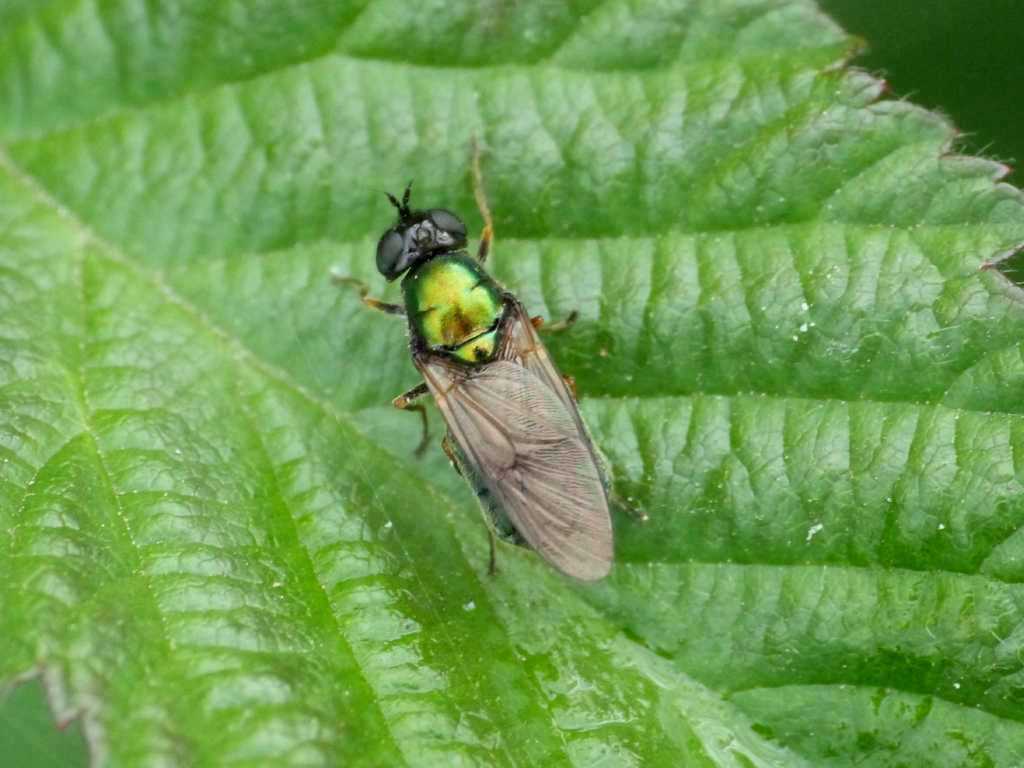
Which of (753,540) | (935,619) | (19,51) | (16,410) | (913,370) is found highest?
(19,51)

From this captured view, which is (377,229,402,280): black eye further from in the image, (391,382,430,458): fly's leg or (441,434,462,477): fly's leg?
(441,434,462,477): fly's leg

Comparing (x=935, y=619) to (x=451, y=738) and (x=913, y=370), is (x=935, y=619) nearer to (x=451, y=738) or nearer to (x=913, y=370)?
(x=913, y=370)

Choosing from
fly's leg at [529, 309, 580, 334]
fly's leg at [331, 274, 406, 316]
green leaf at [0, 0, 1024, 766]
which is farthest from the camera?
fly's leg at [331, 274, 406, 316]

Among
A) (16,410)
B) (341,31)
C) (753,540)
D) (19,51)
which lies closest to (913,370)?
(753,540)

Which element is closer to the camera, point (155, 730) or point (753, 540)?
point (155, 730)

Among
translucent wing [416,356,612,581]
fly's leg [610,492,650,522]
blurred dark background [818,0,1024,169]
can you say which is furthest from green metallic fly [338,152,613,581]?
blurred dark background [818,0,1024,169]

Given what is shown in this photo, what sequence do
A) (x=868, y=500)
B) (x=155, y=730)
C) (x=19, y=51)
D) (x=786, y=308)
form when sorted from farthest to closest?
1. (x=19, y=51)
2. (x=786, y=308)
3. (x=868, y=500)
4. (x=155, y=730)

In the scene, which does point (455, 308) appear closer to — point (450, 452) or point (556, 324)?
point (556, 324)

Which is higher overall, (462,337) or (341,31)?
(341,31)

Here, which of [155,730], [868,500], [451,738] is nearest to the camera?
[155,730]
